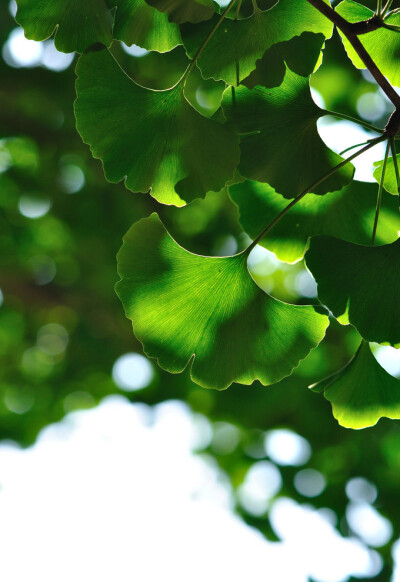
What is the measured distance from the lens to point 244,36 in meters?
0.69

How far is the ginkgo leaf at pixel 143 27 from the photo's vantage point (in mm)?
699

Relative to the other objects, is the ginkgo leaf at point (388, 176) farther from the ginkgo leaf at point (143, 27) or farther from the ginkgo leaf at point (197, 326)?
the ginkgo leaf at point (143, 27)

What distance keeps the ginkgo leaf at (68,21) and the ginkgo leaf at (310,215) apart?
0.31m

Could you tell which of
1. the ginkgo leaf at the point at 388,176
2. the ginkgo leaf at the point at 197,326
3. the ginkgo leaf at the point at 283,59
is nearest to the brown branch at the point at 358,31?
the ginkgo leaf at the point at 283,59

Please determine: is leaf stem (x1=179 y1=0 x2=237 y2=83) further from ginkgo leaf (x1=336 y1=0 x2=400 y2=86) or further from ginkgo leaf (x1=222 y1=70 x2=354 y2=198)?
ginkgo leaf (x1=336 y1=0 x2=400 y2=86)

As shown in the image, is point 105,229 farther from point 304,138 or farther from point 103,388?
point 304,138

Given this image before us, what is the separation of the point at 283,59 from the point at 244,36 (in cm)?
6

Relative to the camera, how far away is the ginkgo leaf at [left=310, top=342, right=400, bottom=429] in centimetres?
85

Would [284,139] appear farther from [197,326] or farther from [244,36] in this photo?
[197,326]

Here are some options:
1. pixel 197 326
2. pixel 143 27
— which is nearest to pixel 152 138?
pixel 143 27

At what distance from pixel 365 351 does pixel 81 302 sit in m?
2.62

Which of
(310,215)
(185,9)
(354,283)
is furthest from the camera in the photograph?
(310,215)

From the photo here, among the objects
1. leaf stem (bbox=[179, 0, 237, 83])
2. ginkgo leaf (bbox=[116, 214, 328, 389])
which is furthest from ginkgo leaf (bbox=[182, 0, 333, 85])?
ginkgo leaf (bbox=[116, 214, 328, 389])

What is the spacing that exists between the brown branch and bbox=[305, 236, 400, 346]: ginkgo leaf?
0.18 meters
